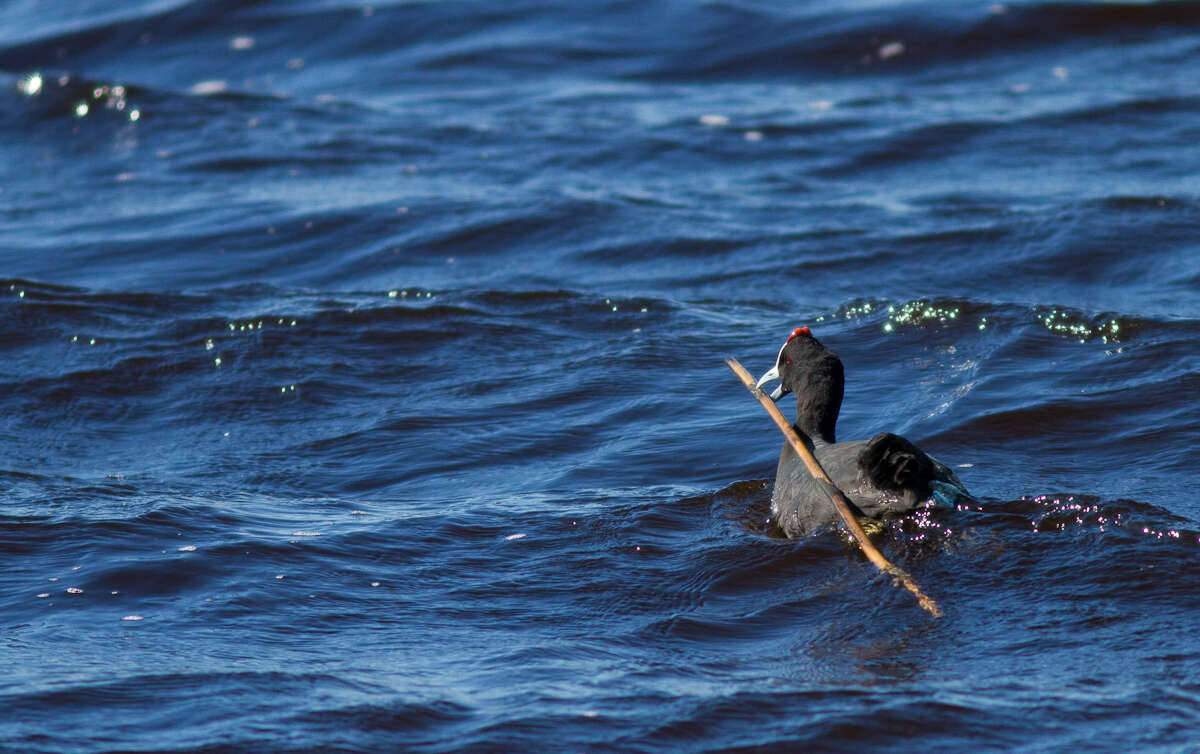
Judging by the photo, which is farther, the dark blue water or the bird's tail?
the bird's tail

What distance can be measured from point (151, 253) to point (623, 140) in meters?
5.07

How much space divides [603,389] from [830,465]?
2696 millimetres

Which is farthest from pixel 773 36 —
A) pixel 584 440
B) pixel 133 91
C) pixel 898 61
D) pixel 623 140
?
pixel 584 440

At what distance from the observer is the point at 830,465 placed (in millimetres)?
6449

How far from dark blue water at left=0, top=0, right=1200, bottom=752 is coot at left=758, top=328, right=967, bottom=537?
5.9 inches

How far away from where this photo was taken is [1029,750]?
443cm

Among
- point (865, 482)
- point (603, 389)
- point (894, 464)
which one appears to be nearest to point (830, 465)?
point (865, 482)

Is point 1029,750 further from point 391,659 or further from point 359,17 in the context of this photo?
point 359,17

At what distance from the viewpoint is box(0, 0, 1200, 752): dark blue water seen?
16.5ft

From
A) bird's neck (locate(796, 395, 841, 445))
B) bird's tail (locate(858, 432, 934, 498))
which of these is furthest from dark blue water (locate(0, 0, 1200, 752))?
Result: bird's neck (locate(796, 395, 841, 445))

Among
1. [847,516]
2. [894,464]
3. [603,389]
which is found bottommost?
[603,389]

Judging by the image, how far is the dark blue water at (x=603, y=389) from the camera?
5.04m

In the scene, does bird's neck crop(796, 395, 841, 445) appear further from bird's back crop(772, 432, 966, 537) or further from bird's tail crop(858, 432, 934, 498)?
bird's tail crop(858, 432, 934, 498)

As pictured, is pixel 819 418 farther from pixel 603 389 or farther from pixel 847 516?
pixel 603 389
